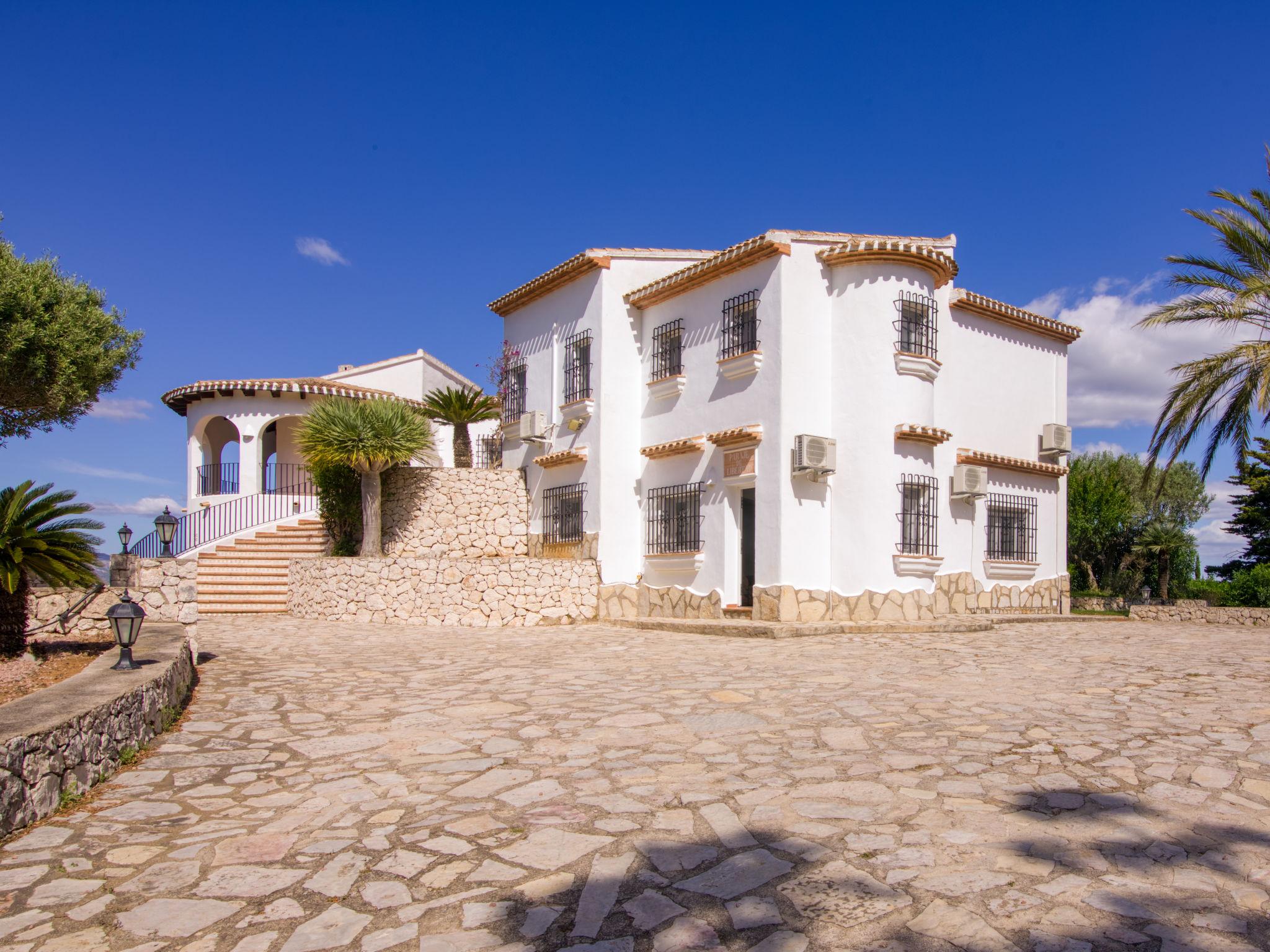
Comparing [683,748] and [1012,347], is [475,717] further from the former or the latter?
[1012,347]

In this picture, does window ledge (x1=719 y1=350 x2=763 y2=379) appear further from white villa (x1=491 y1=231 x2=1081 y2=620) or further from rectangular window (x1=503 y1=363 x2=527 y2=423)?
rectangular window (x1=503 y1=363 x2=527 y2=423)

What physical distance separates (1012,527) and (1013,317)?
3944 mm

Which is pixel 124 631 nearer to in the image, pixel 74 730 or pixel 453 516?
pixel 74 730

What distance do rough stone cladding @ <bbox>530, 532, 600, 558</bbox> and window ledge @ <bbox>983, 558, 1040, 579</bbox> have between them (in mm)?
6947

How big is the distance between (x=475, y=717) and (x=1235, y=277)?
14.8 metres

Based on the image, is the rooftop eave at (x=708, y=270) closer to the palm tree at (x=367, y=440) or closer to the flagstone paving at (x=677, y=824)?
the palm tree at (x=367, y=440)

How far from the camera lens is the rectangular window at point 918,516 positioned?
554 inches

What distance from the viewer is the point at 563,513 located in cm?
1731

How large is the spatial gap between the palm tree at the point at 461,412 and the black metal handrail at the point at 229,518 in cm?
335

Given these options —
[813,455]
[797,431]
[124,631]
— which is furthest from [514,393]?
[124,631]

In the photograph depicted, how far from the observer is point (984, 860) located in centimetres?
354

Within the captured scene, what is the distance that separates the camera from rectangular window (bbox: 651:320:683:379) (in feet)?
52.0

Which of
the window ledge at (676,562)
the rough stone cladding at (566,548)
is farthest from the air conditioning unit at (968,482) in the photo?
the rough stone cladding at (566,548)

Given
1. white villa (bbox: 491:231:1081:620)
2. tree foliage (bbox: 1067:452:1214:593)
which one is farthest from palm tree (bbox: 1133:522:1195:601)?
white villa (bbox: 491:231:1081:620)
